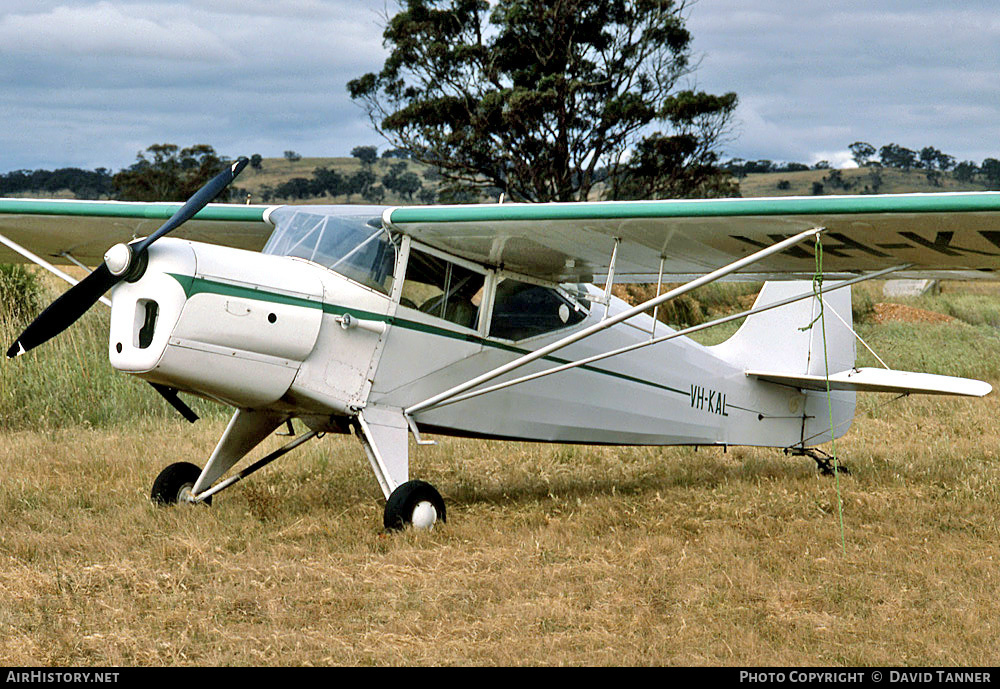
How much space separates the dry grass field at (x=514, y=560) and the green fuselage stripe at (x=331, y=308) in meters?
1.12

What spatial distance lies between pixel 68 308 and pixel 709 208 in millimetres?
3763

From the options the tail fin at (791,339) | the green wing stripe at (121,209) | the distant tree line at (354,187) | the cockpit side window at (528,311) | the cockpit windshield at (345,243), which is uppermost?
the distant tree line at (354,187)

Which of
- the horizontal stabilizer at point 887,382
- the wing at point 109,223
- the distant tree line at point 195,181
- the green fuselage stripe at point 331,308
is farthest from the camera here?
the distant tree line at point 195,181

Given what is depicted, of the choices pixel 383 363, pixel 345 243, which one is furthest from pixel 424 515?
pixel 345 243

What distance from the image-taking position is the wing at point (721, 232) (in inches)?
230

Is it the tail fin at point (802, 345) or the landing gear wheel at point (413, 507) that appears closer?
the landing gear wheel at point (413, 507)

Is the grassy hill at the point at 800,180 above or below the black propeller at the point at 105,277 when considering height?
above

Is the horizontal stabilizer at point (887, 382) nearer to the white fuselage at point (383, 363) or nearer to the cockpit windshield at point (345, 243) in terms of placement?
the white fuselage at point (383, 363)

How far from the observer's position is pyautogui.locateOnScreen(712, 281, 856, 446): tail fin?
9234 millimetres

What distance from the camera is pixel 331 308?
21.0 ft

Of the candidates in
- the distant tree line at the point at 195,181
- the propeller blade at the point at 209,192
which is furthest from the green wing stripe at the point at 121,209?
the distant tree line at the point at 195,181

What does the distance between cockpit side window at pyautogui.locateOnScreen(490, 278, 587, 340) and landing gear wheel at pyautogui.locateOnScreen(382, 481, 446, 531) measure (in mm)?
1361
